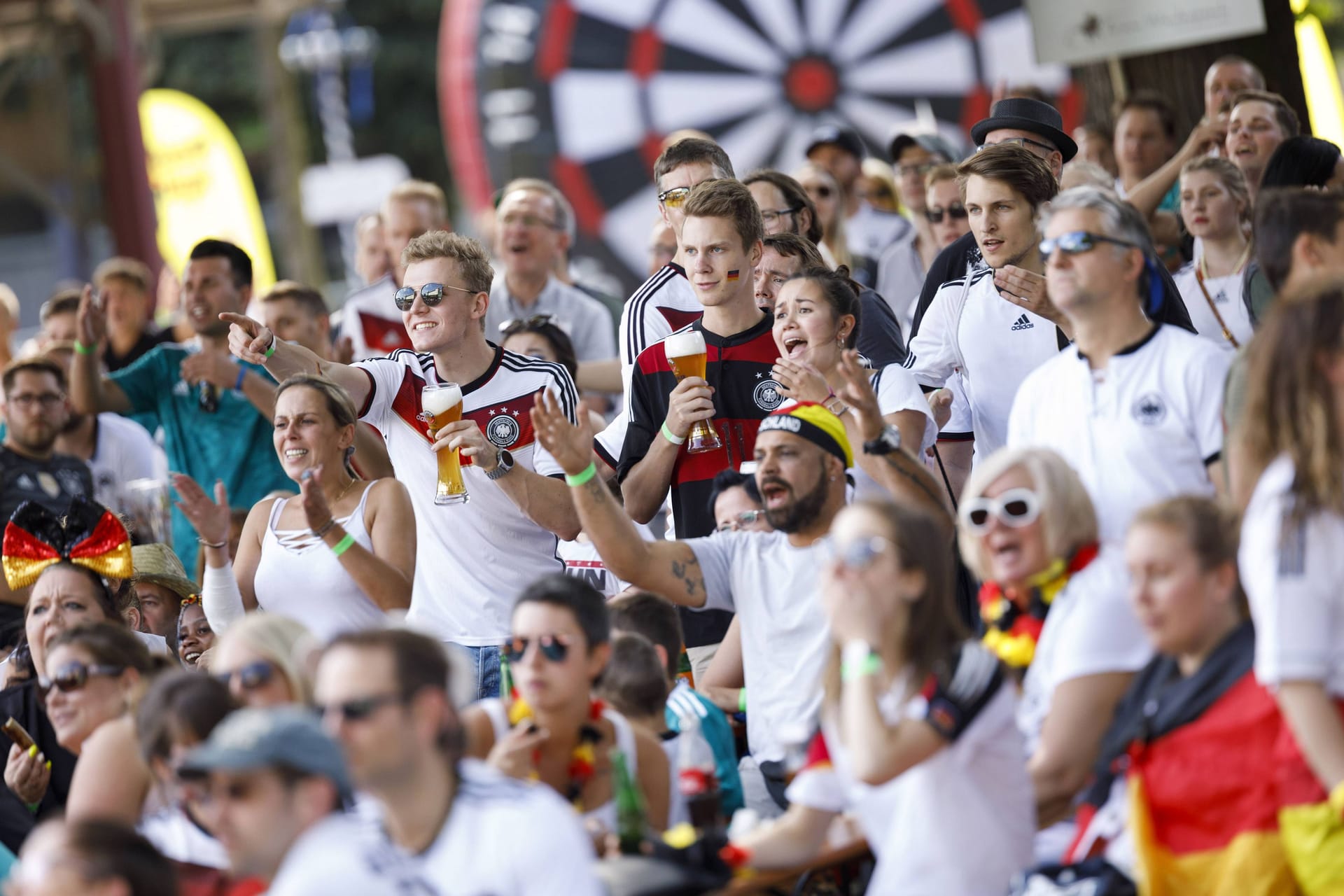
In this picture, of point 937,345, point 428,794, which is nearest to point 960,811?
point 428,794

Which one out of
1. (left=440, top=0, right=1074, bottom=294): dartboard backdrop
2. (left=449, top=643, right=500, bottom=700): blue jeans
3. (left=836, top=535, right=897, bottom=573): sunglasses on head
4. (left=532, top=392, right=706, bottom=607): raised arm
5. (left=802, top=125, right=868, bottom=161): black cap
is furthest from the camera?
(left=440, top=0, right=1074, bottom=294): dartboard backdrop

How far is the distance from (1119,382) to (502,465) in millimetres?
1849

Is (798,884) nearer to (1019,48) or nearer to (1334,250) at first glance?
(1334,250)

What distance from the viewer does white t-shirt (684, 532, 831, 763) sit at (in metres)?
4.50

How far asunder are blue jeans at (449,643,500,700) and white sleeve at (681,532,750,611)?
1001mm

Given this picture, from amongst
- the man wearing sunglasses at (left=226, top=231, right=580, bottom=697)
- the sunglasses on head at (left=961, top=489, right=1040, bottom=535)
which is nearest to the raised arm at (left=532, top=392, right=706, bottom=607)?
the man wearing sunglasses at (left=226, top=231, right=580, bottom=697)

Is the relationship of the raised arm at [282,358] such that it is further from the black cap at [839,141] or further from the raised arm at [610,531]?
the black cap at [839,141]

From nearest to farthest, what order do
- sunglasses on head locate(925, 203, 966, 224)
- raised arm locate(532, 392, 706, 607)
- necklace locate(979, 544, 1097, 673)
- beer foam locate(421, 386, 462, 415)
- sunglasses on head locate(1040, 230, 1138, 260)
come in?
necklace locate(979, 544, 1097, 673)
sunglasses on head locate(1040, 230, 1138, 260)
raised arm locate(532, 392, 706, 607)
beer foam locate(421, 386, 462, 415)
sunglasses on head locate(925, 203, 966, 224)

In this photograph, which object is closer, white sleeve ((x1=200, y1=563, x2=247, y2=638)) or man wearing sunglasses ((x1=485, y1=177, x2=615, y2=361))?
white sleeve ((x1=200, y1=563, x2=247, y2=638))

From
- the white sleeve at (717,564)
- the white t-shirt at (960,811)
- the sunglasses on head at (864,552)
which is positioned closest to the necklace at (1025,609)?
the white t-shirt at (960,811)

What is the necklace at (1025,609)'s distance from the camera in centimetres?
385

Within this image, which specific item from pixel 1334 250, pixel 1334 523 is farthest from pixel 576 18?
pixel 1334 523

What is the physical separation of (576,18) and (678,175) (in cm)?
819

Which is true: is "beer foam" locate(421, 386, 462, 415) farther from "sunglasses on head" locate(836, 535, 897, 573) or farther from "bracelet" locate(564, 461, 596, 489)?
"sunglasses on head" locate(836, 535, 897, 573)
